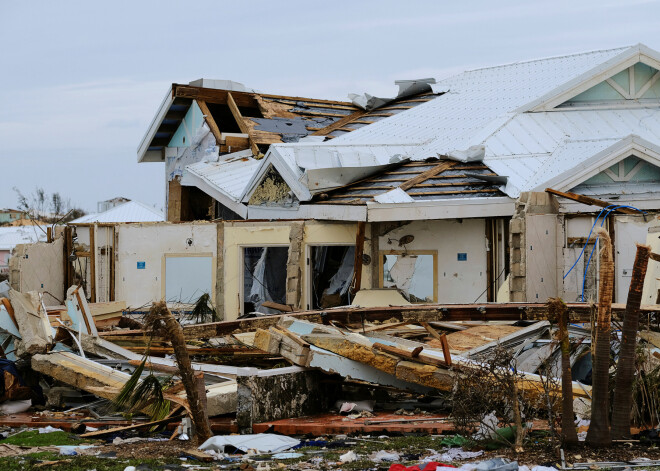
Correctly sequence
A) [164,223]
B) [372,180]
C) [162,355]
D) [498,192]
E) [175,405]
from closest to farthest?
[175,405]
[162,355]
[498,192]
[372,180]
[164,223]

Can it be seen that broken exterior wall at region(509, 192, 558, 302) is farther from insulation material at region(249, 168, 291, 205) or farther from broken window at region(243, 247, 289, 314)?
broken window at region(243, 247, 289, 314)

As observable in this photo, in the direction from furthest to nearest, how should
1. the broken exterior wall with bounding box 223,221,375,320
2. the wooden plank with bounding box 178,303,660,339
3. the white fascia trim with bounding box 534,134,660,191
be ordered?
the broken exterior wall with bounding box 223,221,375,320, the white fascia trim with bounding box 534,134,660,191, the wooden plank with bounding box 178,303,660,339

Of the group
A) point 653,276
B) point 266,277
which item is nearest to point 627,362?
point 653,276

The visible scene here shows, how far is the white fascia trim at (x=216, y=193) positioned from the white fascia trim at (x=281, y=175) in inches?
11.4

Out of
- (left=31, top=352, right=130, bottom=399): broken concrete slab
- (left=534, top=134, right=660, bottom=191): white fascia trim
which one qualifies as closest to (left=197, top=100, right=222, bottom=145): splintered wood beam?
(left=534, top=134, right=660, bottom=191): white fascia trim

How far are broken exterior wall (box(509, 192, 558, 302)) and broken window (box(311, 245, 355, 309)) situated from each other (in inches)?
178

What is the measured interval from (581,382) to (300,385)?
3.36m

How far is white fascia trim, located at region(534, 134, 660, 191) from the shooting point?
16.7 meters

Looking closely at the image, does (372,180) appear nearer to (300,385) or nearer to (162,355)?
(162,355)

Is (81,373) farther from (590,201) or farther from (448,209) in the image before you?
(590,201)

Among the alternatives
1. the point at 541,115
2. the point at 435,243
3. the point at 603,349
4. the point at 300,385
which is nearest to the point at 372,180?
the point at 435,243

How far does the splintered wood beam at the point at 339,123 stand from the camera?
24.7m

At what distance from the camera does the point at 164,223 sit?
2098 cm

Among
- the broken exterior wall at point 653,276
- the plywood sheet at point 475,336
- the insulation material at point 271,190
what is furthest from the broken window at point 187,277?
the broken exterior wall at point 653,276
